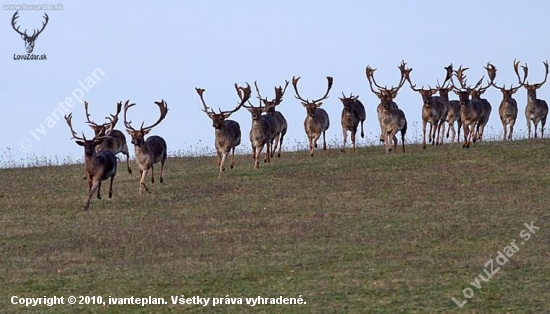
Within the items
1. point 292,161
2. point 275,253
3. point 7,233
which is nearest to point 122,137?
point 292,161

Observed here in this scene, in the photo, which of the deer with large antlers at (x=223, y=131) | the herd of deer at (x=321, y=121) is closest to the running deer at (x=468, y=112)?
the herd of deer at (x=321, y=121)

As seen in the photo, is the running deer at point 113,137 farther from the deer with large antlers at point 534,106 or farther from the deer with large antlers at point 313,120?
the deer with large antlers at point 534,106

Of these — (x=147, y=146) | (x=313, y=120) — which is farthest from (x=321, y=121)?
(x=147, y=146)

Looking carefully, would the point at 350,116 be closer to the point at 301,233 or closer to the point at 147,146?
the point at 147,146

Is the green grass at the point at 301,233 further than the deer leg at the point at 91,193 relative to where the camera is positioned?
No

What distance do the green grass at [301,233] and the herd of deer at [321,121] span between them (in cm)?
Result: 69

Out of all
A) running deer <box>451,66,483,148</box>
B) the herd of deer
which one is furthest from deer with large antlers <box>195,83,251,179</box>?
running deer <box>451,66,483,148</box>

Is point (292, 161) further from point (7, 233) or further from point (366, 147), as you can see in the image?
point (7, 233)

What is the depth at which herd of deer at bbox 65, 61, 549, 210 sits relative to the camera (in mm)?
23766

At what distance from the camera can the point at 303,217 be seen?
754 inches

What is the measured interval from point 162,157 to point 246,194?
3.48 meters

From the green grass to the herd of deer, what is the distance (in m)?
0.69

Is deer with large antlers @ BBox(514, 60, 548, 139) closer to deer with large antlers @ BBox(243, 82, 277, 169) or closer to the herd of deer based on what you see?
the herd of deer

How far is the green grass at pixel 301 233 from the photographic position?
1355cm
